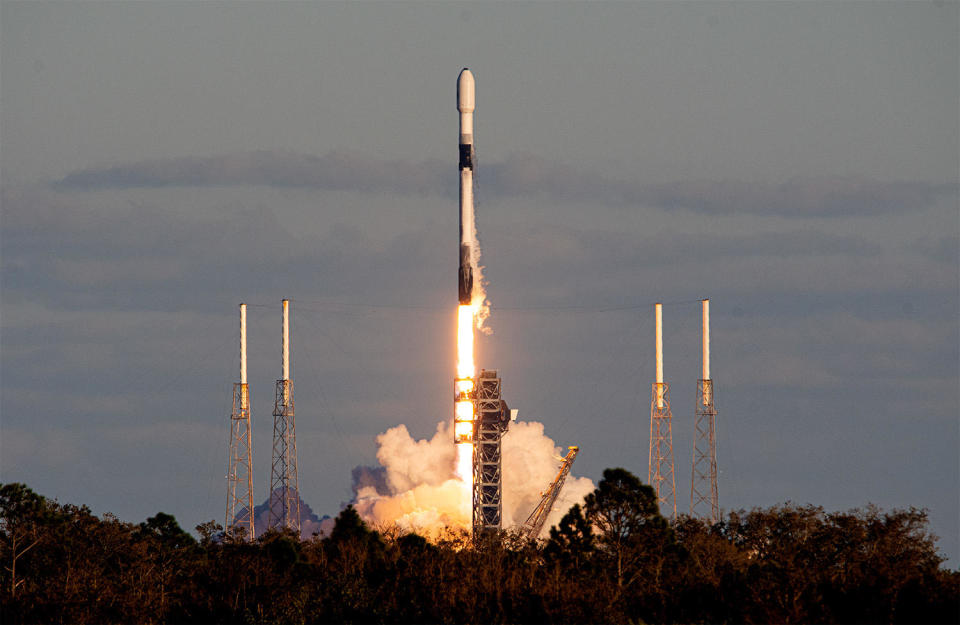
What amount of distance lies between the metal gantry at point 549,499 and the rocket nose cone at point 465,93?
30270mm

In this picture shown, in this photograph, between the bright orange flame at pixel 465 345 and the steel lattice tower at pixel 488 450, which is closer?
the steel lattice tower at pixel 488 450

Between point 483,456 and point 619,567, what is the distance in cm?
4358

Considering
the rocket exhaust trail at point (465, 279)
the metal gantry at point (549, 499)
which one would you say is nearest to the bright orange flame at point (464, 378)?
the rocket exhaust trail at point (465, 279)

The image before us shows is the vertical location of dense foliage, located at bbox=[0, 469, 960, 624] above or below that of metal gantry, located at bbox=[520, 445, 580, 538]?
below

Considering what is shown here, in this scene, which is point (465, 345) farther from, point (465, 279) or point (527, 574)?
point (527, 574)

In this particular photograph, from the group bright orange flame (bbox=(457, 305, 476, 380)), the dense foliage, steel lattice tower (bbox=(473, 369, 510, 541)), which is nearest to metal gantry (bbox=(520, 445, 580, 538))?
steel lattice tower (bbox=(473, 369, 510, 541))

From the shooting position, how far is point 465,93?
143250 mm

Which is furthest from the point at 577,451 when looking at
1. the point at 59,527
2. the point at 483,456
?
the point at 59,527

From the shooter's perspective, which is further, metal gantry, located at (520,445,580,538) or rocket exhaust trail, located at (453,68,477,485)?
metal gantry, located at (520,445,580,538)

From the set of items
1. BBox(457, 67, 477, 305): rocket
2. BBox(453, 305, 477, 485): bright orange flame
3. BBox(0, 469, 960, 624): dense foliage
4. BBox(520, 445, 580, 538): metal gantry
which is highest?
BBox(457, 67, 477, 305): rocket

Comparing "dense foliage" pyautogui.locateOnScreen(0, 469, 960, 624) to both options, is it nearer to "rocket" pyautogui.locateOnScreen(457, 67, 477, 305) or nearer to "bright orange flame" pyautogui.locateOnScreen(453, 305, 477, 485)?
"bright orange flame" pyautogui.locateOnScreen(453, 305, 477, 485)

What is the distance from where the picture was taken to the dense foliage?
80.7 m

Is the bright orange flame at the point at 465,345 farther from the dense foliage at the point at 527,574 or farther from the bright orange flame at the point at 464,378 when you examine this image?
the dense foliage at the point at 527,574

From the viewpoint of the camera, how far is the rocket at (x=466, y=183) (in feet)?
468
